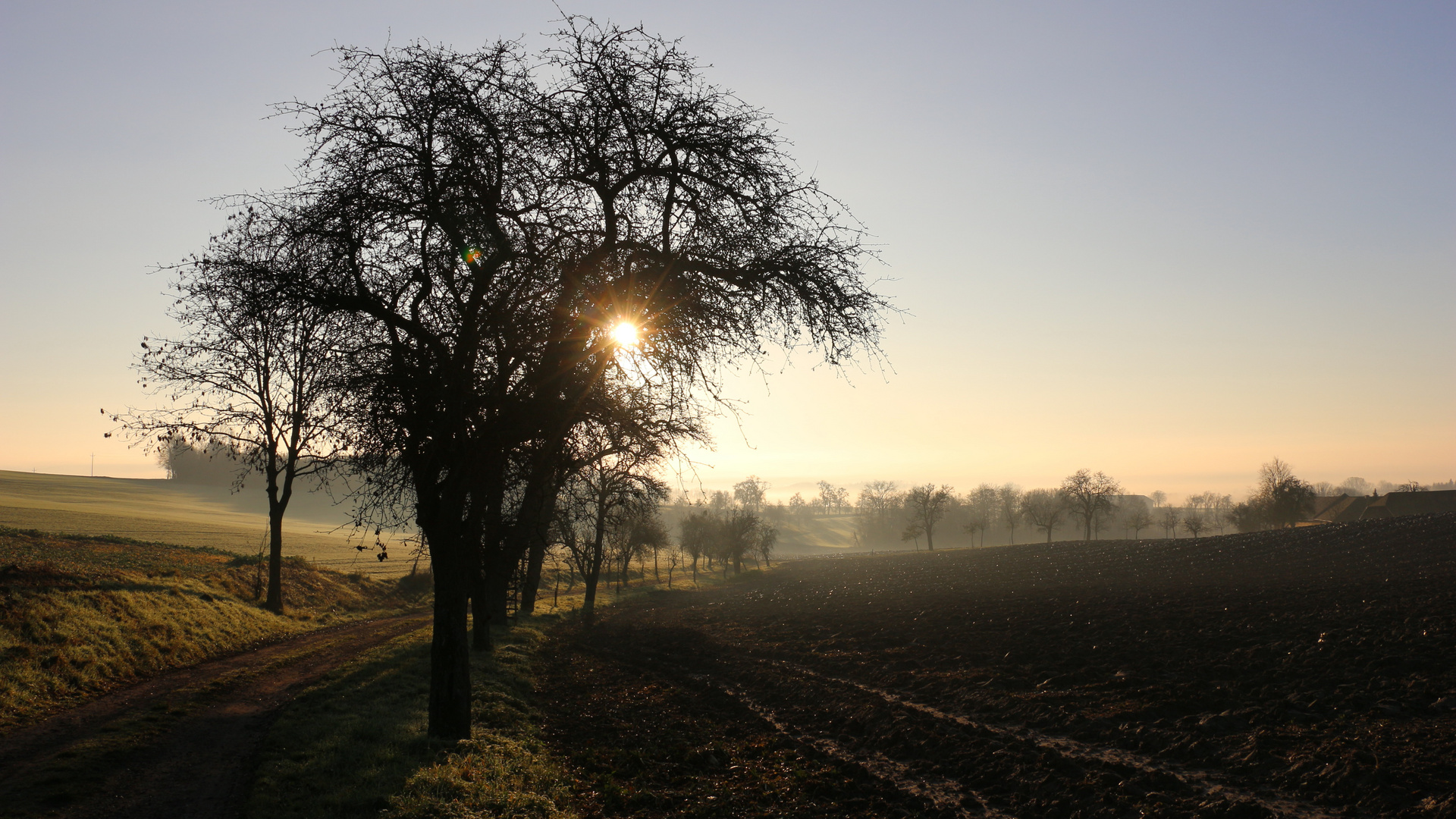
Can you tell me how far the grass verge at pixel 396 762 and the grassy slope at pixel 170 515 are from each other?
3207 centimetres

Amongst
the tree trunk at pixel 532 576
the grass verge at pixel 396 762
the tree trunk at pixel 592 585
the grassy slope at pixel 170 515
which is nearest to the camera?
the grass verge at pixel 396 762

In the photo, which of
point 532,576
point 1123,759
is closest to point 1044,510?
point 532,576

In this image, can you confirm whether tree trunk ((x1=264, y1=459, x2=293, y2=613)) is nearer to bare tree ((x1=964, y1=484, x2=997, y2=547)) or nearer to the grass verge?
the grass verge

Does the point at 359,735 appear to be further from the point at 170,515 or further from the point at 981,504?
the point at 981,504

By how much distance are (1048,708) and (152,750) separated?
15076 mm

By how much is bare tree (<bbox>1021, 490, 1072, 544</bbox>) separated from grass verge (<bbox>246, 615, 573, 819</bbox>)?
104m

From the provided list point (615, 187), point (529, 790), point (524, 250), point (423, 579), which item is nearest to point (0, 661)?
point (529, 790)

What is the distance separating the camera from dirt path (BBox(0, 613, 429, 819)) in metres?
8.00

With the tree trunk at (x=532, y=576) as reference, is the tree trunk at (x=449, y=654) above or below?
above

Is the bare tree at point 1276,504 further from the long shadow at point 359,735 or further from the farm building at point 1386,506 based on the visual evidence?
the long shadow at point 359,735

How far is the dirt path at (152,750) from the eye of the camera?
800 centimetres

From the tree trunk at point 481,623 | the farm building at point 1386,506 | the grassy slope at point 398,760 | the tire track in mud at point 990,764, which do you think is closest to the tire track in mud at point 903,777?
the tire track in mud at point 990,764

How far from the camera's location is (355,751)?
9.80m

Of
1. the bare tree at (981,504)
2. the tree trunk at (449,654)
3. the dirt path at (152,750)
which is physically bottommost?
the bare tree at (981,504)
